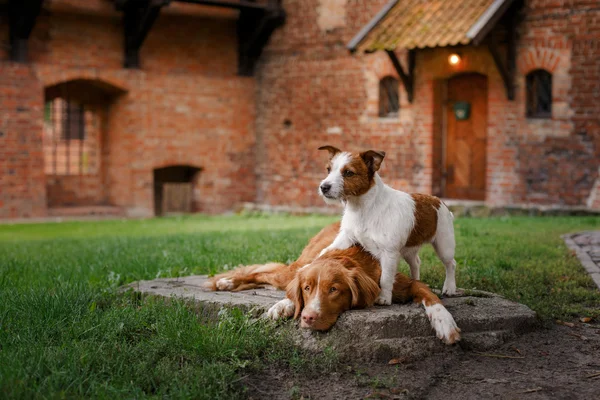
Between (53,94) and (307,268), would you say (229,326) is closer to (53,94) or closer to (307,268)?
(307,268)

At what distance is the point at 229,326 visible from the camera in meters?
4.94

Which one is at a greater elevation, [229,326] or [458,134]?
[458,134]

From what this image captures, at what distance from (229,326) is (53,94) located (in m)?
14.2

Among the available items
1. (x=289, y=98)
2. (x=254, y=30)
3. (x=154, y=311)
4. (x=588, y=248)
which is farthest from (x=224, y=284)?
(x=254, y=30)

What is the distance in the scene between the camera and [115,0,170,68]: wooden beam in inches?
653

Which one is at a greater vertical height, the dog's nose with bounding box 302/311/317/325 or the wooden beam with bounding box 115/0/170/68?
the wooden beam with bounding box 115/0/170/68

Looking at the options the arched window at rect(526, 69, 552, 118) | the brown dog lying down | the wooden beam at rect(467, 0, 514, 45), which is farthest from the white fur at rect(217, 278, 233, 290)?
the arched window at rect(526, 69, 552, 118)

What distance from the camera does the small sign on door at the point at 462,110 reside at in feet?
52.7

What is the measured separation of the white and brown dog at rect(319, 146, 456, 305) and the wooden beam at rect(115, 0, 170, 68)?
40.8 feet

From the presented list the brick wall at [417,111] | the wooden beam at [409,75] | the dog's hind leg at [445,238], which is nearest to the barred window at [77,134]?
the brick wall at [417,111]

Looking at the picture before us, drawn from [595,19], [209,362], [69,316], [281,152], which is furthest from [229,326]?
[281,152]

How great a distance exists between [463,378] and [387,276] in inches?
30.2

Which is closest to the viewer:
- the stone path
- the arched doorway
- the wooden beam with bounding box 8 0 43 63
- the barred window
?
the stone path

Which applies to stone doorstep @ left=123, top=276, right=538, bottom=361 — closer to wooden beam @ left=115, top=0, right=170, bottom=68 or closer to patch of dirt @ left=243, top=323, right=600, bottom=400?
patch of dirt @ left=243, top=323, right=600, bottom=400
